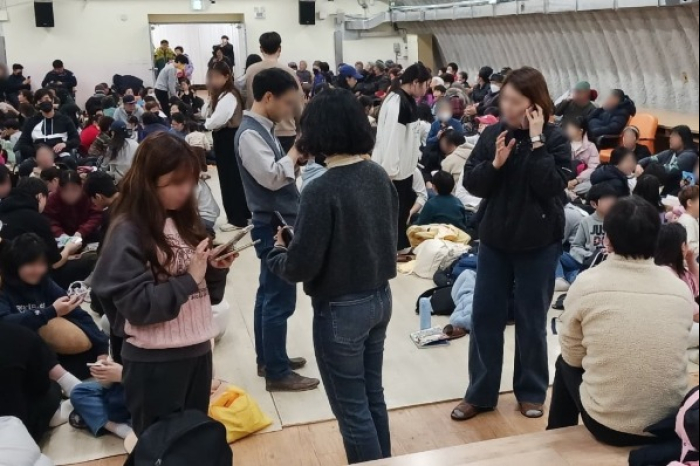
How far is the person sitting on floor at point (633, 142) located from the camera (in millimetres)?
7339

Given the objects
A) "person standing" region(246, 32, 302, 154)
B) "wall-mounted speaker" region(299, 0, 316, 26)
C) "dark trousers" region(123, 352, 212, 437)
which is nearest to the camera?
"dark trousers" region(123, 352, 212, 437)

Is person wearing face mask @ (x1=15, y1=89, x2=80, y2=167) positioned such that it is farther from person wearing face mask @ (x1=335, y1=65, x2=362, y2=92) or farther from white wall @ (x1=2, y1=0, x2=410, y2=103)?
white wall @ (x1=2, y1=0, x2=410, y2=103)

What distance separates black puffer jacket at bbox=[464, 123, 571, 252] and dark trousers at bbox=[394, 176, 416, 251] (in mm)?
2348

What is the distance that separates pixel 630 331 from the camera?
2.21 m

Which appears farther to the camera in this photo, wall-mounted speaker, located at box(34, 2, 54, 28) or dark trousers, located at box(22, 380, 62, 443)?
wall-mounted speaker, located at box(34, 2, 54, 28)

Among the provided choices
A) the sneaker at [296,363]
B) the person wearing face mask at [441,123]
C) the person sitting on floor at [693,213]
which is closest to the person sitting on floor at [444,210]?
the person wearing face mask at [441,123]

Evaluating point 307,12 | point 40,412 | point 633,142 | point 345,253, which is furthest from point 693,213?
point 307,12

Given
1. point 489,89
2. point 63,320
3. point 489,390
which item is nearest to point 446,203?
point 489,390

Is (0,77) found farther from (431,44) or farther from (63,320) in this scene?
(63,320)

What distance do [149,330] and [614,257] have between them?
1398 mm

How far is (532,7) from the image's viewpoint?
11.1 metres

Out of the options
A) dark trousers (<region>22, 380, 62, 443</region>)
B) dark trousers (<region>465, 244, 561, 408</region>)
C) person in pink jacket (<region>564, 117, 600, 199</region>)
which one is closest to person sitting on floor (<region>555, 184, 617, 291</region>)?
dark trousers (<region>465, 244, 561, 408</region>)

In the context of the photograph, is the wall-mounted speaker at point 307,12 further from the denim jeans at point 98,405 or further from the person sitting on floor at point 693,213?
the person sitting on floor at point 693,213

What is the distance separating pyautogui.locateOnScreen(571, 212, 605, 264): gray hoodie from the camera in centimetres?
493
